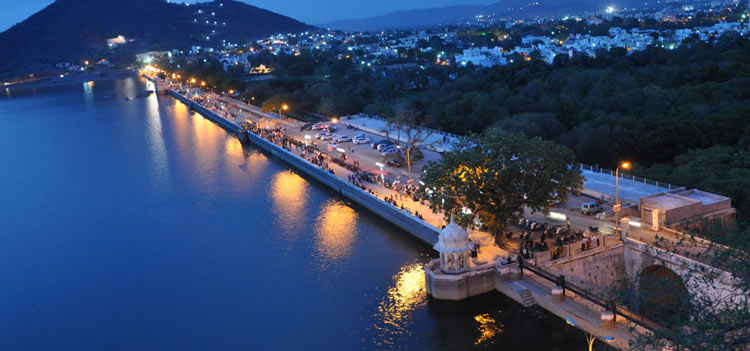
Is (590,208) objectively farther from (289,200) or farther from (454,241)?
(289,200)

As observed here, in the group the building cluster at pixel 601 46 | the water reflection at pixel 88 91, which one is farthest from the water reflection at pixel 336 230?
the water reflection at pixel 88 91

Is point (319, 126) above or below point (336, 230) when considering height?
above

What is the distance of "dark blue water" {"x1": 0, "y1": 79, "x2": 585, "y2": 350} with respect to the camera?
77.9ft

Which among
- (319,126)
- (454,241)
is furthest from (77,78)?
(454,241)

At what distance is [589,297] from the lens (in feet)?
72.7

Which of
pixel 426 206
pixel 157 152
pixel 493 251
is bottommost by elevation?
pixel 493 251

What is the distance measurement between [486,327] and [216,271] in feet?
45.9

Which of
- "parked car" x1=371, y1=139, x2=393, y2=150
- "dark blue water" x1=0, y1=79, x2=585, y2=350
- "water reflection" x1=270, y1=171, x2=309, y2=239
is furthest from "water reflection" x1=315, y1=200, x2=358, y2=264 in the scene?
"parked car" x1=371, y1=139, x2=393, y2=150

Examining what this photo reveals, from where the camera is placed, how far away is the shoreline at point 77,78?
169700mm

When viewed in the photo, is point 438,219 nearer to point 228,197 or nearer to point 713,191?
point 713,191

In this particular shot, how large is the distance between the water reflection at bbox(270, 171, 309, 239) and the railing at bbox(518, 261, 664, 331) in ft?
48.6

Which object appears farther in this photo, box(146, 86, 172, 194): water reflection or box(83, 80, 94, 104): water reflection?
box(83, 80, 94, 104): water reflection

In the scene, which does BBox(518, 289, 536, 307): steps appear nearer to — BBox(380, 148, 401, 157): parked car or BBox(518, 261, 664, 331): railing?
BBox(518, 261, 664, 331): railing

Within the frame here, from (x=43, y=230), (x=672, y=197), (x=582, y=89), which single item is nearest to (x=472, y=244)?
(x=672, y=197)
